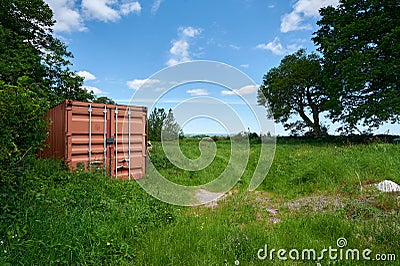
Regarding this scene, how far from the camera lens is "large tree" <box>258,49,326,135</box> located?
20.7 metres

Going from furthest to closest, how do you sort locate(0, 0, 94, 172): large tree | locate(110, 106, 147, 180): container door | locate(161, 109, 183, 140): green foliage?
locate(0, 0, 94, 172): large tree, locate(161, 109, 183, 140): green foliage, locate(110, 106, 147, 180): container door

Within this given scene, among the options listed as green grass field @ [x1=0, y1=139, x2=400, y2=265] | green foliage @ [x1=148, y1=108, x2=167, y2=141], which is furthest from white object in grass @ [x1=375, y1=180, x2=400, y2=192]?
green foliage @ [x1=148, y1=108, x2=167, y2=141]

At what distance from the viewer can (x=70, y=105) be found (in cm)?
655

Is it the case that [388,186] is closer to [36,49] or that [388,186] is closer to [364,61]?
[364,61]

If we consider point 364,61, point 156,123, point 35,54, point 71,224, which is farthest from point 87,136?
point 364,61

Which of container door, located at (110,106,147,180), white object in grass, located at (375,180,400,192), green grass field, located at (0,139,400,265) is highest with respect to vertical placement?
container door, located at (110,106,147,180)

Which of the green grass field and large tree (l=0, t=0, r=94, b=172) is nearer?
the green grass field

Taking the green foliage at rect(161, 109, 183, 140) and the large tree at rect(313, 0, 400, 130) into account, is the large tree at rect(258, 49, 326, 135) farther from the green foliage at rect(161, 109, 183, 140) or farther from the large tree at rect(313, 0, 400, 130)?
the green foliage at rect(161, 109, 183, 140)

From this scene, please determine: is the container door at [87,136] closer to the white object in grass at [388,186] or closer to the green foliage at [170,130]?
the green foliage at [170,130]

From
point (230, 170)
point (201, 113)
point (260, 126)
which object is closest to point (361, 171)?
point (260, 126)

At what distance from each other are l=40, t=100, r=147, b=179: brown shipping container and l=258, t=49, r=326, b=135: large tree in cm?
1488

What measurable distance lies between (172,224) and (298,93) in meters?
20.3

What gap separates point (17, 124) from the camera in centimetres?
349

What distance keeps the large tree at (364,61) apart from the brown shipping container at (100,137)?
13.2 metres
